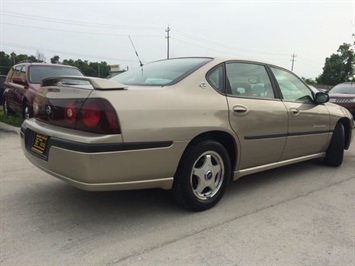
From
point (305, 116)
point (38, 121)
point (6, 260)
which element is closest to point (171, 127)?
point (38, 121)

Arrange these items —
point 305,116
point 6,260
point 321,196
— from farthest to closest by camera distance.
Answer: point 305,116
point 321,196
point 6,260

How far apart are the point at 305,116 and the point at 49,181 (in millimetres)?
3112

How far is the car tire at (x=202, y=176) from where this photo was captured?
3.12m

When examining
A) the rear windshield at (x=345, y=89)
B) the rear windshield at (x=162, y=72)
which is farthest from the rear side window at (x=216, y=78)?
the rear windshield at (x=345, y=89)

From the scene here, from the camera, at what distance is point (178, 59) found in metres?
4.02

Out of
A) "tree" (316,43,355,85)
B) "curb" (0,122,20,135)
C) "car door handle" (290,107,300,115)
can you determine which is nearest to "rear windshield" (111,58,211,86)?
"car door handle" (290,107,300,115)

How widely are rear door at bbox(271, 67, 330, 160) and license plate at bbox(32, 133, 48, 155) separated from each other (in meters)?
2.62

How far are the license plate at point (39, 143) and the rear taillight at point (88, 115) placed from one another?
17 centimetres

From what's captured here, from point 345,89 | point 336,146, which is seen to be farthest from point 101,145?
point 345,89

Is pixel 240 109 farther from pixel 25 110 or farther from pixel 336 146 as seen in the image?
pixel 25 110

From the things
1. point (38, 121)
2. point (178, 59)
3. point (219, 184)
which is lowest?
point (219, 184)

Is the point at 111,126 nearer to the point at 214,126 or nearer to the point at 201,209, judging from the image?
the point at 214,126

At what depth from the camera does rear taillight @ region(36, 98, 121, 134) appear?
265cm

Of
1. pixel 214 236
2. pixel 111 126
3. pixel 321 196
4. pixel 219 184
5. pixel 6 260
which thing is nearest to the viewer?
pixel 6 260
